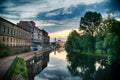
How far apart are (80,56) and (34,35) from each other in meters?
4.58

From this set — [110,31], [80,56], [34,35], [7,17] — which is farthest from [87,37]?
[7,17]

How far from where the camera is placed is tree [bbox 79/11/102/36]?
7.75 meters

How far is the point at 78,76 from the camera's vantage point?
6449 mm

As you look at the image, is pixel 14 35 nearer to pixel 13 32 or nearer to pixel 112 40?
pixel 13 32

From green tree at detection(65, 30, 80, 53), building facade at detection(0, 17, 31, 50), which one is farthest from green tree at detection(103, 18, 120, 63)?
building facade at detection(0, 17, 31, 50)

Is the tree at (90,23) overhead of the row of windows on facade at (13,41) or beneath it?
overhead

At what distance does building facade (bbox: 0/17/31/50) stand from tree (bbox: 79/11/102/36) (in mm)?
2335

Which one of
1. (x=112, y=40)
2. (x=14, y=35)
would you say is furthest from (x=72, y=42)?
(x=14, y=35)

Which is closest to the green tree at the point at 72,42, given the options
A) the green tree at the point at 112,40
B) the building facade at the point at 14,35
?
the green tree at the point at 112,40

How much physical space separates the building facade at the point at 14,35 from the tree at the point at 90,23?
91.9 inches

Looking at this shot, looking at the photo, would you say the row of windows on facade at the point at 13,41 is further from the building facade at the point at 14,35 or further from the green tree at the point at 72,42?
the green tree at the point at 72,42

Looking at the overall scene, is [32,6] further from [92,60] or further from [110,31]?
[92,60]

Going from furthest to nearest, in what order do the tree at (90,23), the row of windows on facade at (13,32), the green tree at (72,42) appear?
the green tree at (72,42)
the tree at (90,23)
the row of windows on facade at (13,32)

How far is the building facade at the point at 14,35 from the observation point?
5824 millimetres
